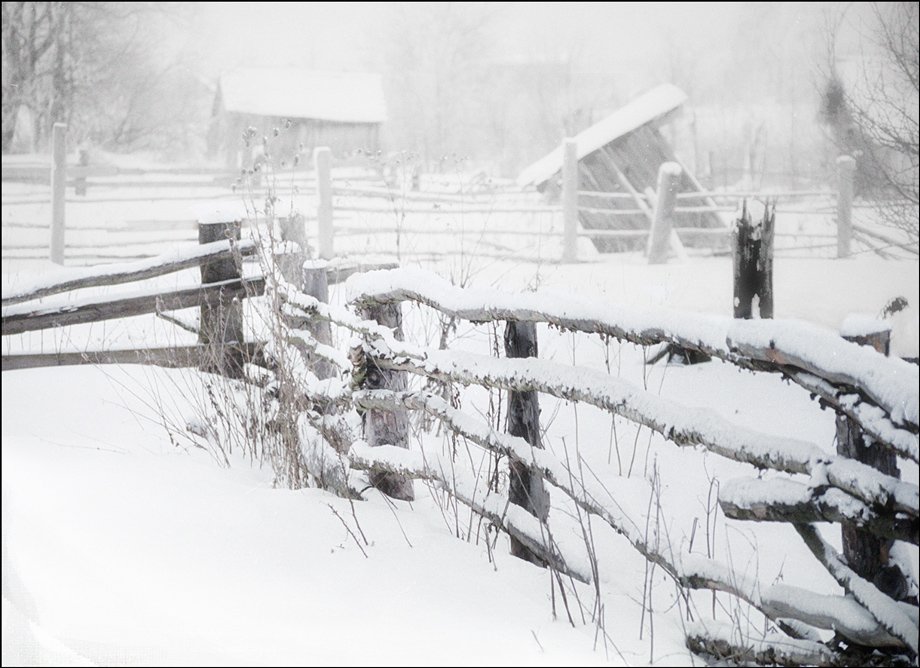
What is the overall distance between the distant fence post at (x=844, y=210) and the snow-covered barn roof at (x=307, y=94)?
15.5 metres

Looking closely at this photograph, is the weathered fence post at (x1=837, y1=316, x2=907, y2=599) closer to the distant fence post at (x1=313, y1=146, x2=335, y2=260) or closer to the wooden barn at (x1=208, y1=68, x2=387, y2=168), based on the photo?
the distant fence post at (x1=313, y1=146, x2=335, y2=260)

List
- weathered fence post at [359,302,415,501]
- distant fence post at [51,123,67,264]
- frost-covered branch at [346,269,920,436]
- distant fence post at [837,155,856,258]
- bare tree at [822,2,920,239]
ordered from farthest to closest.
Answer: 1. distant fence post at [51,123,67,264]
2. distant fence post at [837,155,856,258]
3. bare tree at [822,2,920,239]
4. weathered fence post at [359,302,415,501]
5. frost-covered branch at [346,269,920,436]

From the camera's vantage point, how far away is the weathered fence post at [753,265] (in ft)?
14.2

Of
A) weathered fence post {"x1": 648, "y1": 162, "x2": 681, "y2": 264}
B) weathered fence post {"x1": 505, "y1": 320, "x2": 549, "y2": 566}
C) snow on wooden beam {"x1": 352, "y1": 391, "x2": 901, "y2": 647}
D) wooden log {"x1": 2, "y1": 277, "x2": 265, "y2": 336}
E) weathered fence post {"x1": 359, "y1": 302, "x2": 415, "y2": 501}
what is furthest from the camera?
weathered fence post {"x1": 648, "y1": 162, "x2": 681, "y2": 264}

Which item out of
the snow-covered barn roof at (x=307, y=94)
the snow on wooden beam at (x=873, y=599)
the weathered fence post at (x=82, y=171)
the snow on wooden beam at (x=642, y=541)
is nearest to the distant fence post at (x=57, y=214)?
the weathered fence post at (x=82, y=171)

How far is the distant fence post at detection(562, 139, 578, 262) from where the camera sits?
372 inches

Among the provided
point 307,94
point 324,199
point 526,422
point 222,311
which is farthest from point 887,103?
point 307,94

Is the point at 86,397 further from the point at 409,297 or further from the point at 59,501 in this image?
the point at 409,297

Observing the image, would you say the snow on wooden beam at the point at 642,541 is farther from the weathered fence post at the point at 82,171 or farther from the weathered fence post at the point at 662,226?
the weathered fence post at the point at 82,171

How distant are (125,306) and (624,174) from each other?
8.36 metres

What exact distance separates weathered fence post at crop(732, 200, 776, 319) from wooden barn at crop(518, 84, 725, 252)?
237 inches

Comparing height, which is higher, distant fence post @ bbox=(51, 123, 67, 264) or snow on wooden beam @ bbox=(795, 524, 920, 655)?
distant fence post @ bbox=(51, 123, 67, 264)

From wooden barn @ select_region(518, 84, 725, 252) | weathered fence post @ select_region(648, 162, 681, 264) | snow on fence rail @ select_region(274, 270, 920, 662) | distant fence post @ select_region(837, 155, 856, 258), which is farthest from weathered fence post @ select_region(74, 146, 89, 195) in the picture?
distant fence post @ select_region(837, 155, 856, 258)

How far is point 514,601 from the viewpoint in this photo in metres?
1.97
